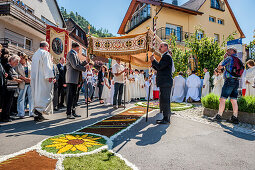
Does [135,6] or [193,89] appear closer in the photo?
[193,89]

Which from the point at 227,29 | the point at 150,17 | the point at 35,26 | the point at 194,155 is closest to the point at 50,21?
the point at 35,26

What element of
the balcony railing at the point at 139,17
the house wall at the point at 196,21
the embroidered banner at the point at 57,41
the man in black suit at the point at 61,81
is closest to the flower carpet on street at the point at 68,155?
the man in black suit at the point at 61,81

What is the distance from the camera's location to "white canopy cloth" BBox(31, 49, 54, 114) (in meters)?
4.63

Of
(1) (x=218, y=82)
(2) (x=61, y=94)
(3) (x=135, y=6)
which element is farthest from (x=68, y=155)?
(3) (x=135, y=6)

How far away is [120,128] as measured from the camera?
157 inches

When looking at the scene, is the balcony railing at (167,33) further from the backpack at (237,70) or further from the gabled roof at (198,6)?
the backpack at (237,70)

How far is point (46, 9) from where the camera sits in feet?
69.0

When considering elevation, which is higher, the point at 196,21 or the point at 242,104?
the point at 196,21

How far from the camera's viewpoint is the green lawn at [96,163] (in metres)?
2.04

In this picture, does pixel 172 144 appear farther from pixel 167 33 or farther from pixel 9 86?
pixel 167 33

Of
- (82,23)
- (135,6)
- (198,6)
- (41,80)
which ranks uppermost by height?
(82,23)

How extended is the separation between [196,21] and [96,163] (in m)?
24.8

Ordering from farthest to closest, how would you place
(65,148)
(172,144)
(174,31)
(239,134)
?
(174,31), (239,134), (172,144), (65,148)

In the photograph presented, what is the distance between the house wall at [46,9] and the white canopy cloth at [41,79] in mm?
16584
